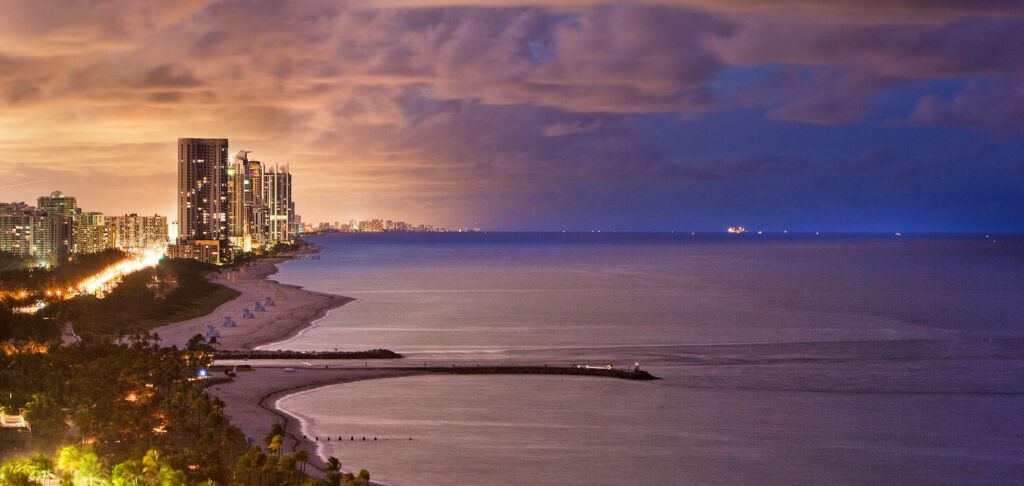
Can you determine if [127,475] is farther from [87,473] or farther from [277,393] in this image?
[277,393]

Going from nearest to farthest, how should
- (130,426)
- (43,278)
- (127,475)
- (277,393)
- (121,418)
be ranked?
(127,475), (130,426), (121,418), (277,393), (43,278)

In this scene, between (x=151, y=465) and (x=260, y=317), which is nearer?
(x=151, y=465)

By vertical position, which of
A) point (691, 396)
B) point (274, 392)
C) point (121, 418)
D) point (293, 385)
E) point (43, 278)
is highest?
point (43, 278)

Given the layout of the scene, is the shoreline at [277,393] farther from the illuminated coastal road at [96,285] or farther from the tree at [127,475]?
the illuminated coastal road at [96,285]

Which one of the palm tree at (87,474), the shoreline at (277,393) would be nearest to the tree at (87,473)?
the palm tree at (87,474)

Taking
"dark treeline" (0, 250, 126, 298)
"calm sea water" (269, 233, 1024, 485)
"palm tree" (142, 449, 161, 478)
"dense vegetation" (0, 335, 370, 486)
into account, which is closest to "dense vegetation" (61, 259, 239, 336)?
"dark treeline" (0, 250, 126, 298)

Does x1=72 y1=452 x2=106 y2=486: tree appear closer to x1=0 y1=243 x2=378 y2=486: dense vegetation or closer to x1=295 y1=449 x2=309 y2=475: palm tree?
x1=0 y1=243 x2=378 y2=486: dense vegetation

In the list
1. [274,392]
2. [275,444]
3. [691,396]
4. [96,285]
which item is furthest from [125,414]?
[96,285]
